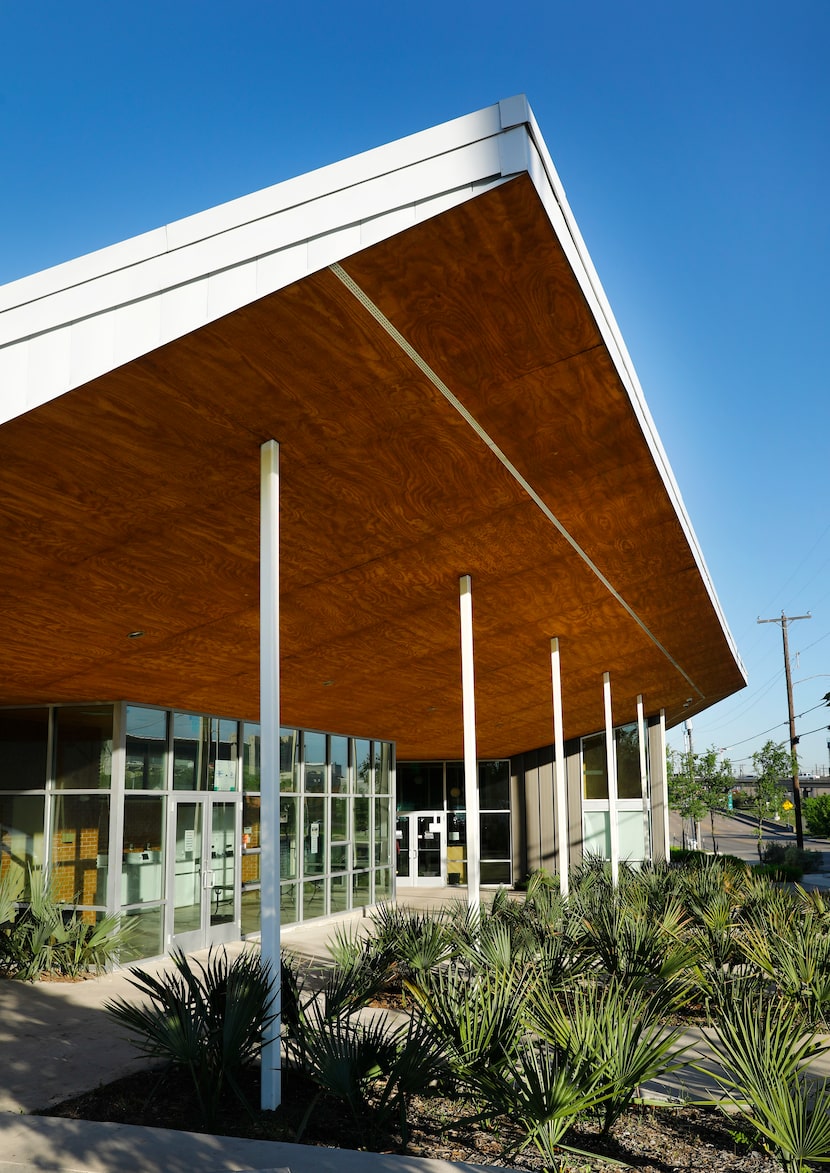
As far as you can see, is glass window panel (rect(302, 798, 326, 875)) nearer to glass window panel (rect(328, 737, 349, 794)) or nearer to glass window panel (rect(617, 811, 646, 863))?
glass window panel (rect(328, 737, 349, 794))

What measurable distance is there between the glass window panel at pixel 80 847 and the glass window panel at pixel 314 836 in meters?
5.17

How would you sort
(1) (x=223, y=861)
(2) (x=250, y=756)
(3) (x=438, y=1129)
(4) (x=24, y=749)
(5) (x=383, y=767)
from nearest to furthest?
(3) (x=438, y=1129)
(4) (x=24, y=749)
(1) (x=223, y=861)
(2) (x=250, y=756)
(5) (x=383, y=767)

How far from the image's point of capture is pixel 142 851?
12.8 metres

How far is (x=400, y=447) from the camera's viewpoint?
7.09 m

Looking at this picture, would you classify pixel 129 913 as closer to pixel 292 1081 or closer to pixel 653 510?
pixel 292 1081

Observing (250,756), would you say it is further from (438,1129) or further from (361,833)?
(438,1129)

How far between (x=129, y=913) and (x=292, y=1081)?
6.95 m

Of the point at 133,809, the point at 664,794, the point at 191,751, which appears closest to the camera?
the point at 133,809

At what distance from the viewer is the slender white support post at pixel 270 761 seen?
579 centimetres

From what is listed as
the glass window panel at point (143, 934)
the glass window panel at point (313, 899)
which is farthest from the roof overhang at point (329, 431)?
the glass window panel at point (313, 899)

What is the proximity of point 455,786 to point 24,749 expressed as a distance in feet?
47.5

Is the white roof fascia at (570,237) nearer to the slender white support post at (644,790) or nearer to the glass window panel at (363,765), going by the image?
the glass window panel at (363,765)

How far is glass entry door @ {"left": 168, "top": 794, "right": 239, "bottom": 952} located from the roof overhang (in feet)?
6.24

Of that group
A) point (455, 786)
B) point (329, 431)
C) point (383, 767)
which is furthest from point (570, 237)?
point (455, 786)
